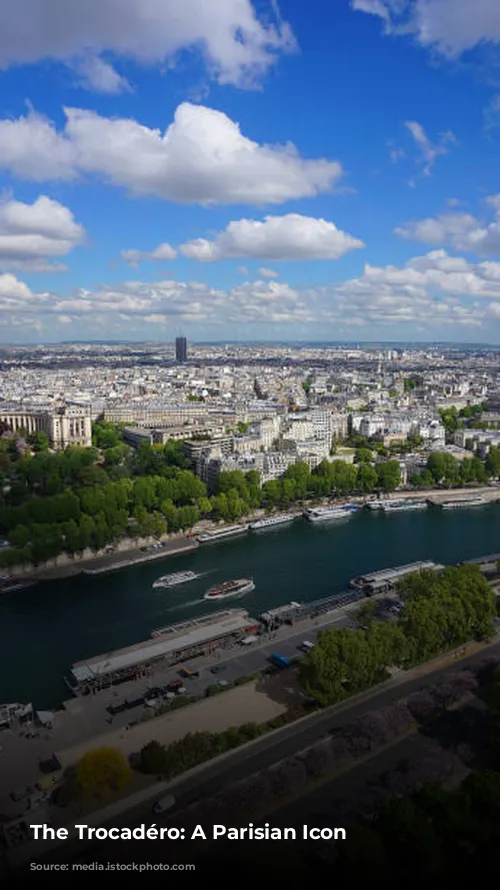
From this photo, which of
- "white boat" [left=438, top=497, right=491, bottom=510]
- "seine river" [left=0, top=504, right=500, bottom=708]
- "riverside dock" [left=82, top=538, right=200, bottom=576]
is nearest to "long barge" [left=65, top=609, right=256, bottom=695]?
"seine river" [left=0, top=504, right=500, bottom=708]

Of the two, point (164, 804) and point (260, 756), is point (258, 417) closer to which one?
point (260, 756)

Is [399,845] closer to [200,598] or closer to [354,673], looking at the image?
[354,673]

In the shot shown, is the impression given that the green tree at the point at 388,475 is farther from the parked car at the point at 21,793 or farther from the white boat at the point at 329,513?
the parked car at the point at 21,793

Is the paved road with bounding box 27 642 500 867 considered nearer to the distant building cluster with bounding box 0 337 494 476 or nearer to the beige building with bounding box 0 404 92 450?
the distant building cluster with bounding box 0 337 494 476

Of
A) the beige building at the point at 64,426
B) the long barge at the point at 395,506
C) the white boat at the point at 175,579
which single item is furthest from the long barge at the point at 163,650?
the beige building at the point at 64,426

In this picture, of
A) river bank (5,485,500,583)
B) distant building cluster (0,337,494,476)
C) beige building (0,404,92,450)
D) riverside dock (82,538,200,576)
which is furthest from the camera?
beige building (0,404,92,450)

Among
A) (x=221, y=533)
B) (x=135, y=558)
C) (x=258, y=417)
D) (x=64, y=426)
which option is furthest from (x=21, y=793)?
(x=258, y=417)
